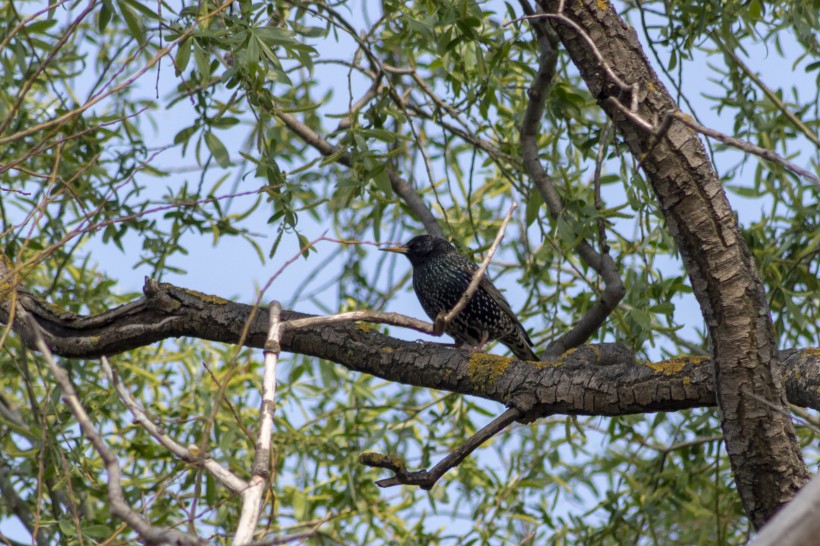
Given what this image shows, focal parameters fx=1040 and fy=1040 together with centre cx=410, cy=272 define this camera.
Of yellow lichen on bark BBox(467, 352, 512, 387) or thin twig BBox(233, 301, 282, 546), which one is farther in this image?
yellow lichen on bark BBox(467, 352, 512, 387)

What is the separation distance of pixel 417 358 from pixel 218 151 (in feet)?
3.72

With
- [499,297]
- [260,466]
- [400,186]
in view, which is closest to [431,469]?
[260,466]

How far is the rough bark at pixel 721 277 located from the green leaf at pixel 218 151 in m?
1.51

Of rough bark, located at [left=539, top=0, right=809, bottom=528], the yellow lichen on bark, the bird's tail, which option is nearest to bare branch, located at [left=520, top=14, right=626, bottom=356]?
the yellow lichen on bark

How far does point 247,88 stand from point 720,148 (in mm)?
2444

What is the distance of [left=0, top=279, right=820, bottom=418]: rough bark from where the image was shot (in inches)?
122

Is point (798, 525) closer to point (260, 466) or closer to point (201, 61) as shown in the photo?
point (260, 466)

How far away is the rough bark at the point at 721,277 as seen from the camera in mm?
2873

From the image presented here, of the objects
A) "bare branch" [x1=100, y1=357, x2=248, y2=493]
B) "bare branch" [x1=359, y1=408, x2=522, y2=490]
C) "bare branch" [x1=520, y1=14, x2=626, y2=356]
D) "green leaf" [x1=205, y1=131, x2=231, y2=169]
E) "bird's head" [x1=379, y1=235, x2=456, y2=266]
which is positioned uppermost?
"bird's head" [x1=379, y1=235, x2=456, y2=266]

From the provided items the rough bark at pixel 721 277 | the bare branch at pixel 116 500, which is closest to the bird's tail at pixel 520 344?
the rough bark at pixel 721 277

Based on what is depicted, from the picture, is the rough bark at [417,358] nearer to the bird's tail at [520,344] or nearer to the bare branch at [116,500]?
the bare branch at [116,500]

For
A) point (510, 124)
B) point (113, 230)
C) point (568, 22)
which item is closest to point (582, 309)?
point (510, 124)

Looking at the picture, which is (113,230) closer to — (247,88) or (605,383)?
(247,88)

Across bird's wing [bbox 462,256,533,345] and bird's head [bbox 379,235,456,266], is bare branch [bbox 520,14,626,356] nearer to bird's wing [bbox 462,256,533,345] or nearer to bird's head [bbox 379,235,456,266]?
bird's wing [bbox 462,256,533,345]
